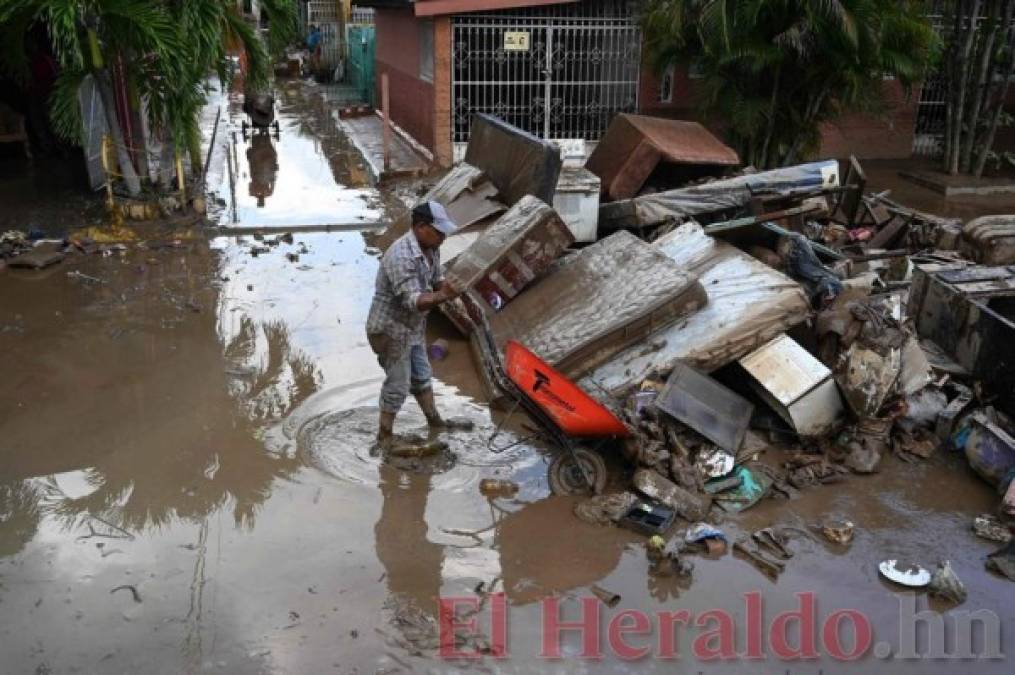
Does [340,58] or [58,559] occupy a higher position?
[340,58]

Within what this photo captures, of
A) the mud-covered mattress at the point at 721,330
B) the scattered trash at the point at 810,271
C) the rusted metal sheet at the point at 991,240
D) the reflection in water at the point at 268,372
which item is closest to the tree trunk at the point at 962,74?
the rusted metal sheet at the point at 991,240

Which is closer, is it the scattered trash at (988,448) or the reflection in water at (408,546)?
the reflection in water at (408,546)

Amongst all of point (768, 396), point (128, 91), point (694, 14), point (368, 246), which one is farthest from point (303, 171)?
point (768, 396)

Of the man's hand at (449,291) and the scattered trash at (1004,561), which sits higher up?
the man's hand at (449,291)

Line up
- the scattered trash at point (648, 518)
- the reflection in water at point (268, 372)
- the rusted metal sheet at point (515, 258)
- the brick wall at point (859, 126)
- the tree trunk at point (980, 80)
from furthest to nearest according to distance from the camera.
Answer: the brick wall at point (859, 126)
the tree trunk at point (980, 80)
the rusted metal sheet at point (515, 258)
the reflection in water at point (268, 372)
the scattered trash at point (648, 518)

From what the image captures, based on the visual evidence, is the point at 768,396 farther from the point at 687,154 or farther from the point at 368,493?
the point at 687,154

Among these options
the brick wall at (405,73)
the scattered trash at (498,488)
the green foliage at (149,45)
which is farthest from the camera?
the brick wall at (405,73)

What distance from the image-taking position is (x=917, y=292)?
734 cm

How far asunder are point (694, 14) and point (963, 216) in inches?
198

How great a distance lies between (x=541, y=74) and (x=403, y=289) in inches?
397

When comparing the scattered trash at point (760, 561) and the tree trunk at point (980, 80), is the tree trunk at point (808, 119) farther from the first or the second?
the scattered trash at point (760, 561)

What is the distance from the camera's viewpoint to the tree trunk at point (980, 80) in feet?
43.6

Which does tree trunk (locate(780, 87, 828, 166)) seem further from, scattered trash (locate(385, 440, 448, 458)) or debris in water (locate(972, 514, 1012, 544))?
scattered trash (locate(385, 440, 448, 458))

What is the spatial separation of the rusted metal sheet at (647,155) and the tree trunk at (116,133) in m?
6.13
